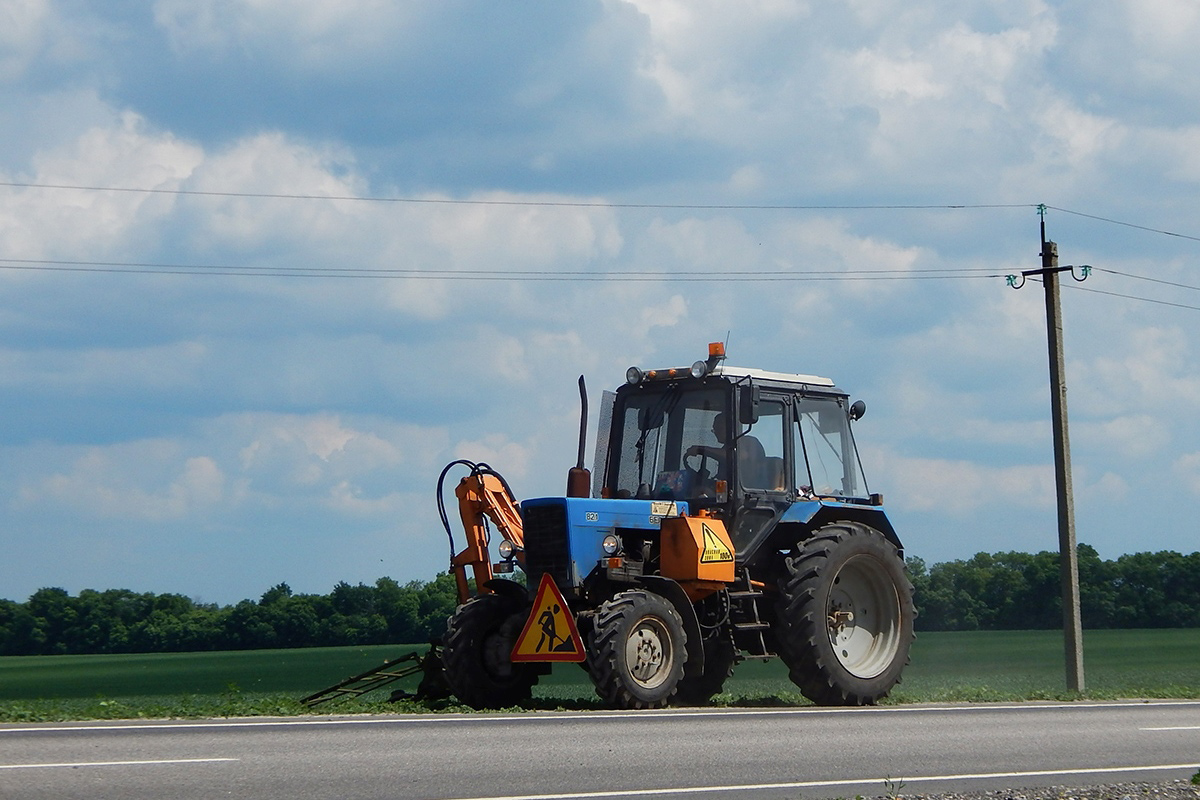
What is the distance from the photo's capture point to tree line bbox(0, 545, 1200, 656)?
4941 centimetres

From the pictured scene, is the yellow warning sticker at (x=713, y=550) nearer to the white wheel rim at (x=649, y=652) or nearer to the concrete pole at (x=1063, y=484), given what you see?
the white wheel rim at (x=649, y=652)

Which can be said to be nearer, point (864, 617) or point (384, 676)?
point (384, 676)

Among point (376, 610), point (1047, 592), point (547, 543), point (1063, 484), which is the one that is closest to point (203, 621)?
point (376, 610)

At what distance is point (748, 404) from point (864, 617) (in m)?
2.81

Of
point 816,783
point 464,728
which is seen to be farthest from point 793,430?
point 816,783

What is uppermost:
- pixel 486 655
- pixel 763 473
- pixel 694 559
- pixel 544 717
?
pixel 763 473

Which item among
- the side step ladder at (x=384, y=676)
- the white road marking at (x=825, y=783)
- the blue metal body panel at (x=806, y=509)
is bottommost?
the white road marking at (x=825, y=783)

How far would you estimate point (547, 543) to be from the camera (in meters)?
13.7

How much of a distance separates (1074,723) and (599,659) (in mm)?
4198

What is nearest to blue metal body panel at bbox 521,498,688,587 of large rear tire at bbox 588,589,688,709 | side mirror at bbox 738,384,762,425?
large rear tire at bbox 588,589,688,709

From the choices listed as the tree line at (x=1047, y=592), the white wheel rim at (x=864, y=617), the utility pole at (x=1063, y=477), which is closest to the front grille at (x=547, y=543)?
the white wheel rim at (x=864, y=617)

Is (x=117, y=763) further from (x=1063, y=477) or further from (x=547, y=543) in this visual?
(x=1063, y=477)

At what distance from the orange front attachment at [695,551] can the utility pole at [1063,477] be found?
27.7 ft

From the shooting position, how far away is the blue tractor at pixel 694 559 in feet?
42.7
